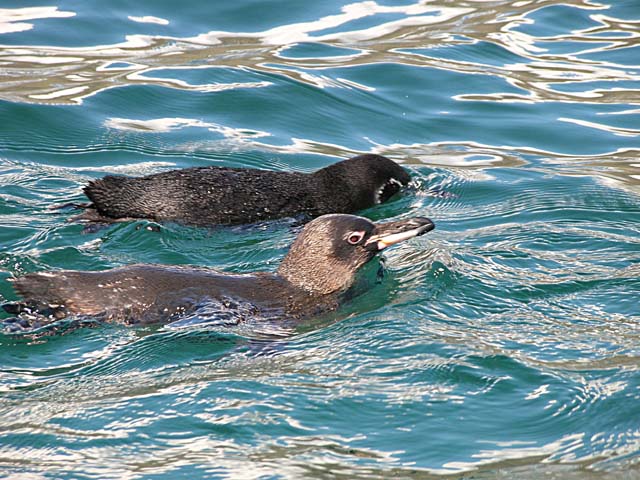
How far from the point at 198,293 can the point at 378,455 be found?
6.93ft

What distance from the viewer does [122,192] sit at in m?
9.31

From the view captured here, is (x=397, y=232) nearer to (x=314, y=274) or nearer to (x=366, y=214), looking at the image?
(x=314, y=274)

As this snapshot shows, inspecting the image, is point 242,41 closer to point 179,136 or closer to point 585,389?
point 179,136

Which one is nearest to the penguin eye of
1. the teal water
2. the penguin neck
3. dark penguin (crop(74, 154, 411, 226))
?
the penguin neck

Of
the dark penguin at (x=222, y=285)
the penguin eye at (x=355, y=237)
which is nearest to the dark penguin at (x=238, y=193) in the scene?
the dark penguin at (x=222, y=285)

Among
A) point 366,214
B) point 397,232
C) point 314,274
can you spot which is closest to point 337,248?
point 314,274

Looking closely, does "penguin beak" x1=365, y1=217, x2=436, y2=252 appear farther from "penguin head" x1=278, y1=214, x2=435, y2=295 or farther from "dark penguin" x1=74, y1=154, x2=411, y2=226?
"dark penguin" x1=74, y1=154, x2=411, y2=226

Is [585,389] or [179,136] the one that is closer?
[585,389]

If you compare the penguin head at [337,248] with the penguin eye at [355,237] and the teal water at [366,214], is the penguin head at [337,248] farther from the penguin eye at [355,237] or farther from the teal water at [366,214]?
the teal water at [366,214]

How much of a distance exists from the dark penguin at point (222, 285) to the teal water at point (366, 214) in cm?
17

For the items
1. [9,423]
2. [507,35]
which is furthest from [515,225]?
[507,35]

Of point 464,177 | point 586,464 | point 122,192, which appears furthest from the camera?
point 464,177

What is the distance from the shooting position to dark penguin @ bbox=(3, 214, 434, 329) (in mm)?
7180

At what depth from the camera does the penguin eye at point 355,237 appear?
26.4 ft
